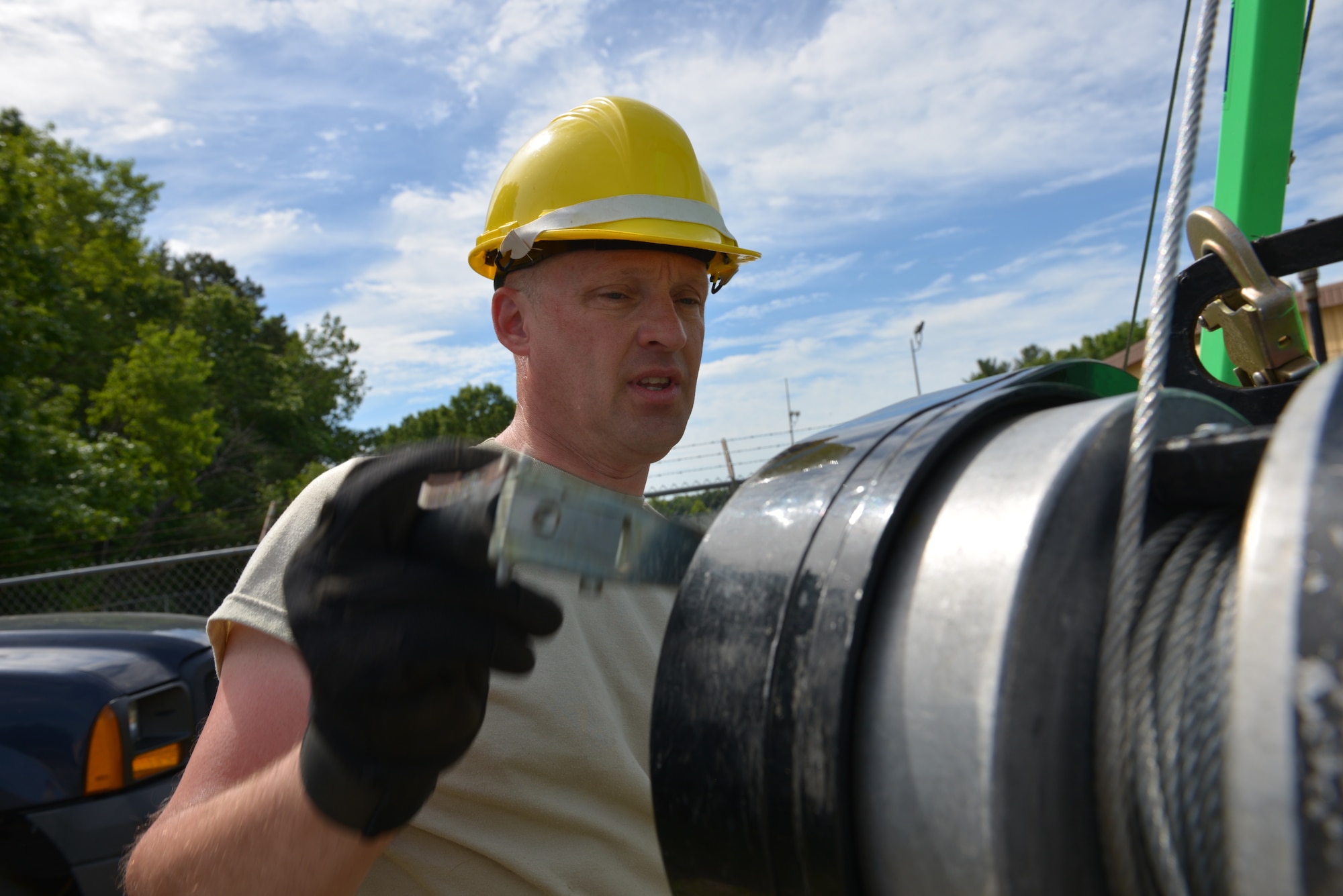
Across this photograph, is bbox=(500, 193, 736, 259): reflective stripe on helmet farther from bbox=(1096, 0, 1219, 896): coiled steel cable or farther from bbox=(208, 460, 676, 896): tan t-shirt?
bbox=(1096, 0, 1219, 896): coiled steel cable

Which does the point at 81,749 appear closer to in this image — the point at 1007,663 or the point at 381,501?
the point at 381,501

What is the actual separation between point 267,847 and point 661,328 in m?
1.38

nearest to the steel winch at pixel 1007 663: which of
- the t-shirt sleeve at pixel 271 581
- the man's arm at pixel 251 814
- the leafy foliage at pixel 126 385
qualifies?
the man's arm at pixel 251 814

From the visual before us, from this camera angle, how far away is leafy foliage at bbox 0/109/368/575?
13.9 m

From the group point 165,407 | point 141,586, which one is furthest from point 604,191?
point 165,407

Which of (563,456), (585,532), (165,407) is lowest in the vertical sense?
(585,532)

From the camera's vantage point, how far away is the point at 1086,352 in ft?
169

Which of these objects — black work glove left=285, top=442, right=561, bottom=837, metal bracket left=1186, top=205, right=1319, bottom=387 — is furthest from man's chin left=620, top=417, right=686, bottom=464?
metal bracket left=1186, top=205, right=1319, bottom=387

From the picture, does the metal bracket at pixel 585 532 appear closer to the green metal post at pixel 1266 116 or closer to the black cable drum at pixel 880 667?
the black cable drum at pixel 880 667

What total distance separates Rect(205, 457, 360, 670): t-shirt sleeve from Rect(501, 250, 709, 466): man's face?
665 millimetres

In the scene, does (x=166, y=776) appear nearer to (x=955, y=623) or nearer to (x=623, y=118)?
(x=623, y=118)

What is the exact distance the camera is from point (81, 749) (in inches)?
90.4

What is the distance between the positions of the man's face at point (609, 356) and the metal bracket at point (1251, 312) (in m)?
1.19

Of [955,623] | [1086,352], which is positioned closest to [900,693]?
[955,623]
